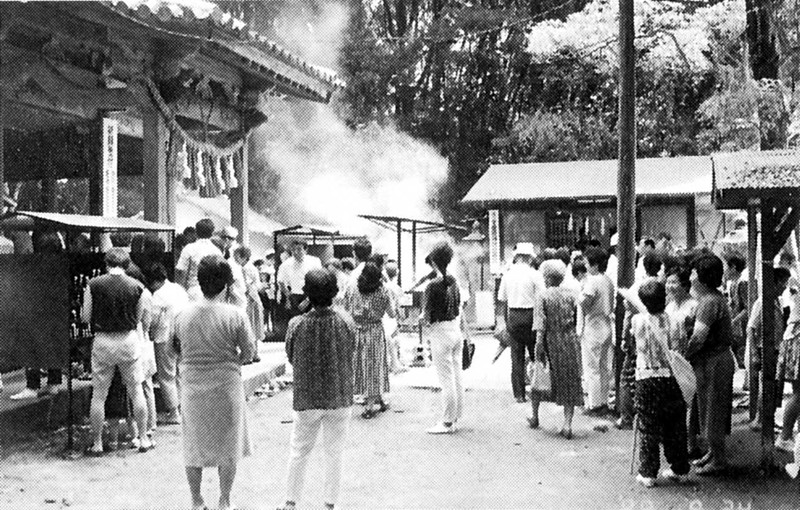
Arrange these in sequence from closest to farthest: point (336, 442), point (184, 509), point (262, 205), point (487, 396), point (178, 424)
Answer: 1. point (336, 442)
2. point (184, 509)
3. point (178, 424)
4. point (487, 396)
5. point (262, 205)

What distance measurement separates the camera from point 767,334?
7.41m

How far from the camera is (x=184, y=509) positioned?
6176mm

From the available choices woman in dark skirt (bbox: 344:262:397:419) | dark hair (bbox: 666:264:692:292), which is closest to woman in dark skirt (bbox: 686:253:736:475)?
dark hair (bbox: 666:264:692:292)

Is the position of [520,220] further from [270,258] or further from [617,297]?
[617,297]

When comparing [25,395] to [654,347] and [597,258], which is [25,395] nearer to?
[597,258]

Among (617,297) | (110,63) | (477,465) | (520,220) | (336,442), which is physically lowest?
(477,465)

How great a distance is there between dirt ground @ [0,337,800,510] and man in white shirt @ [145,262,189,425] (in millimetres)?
620

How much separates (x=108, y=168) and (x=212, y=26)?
2832 millimetres

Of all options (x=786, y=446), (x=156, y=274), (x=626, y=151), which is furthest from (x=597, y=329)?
(x=156, y=274)

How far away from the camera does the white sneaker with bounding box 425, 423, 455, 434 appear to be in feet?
29.4

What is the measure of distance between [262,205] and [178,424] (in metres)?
24.5

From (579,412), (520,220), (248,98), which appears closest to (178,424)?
(579,412)

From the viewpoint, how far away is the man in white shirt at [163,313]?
337 inches

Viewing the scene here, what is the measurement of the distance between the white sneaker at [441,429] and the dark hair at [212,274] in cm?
400
